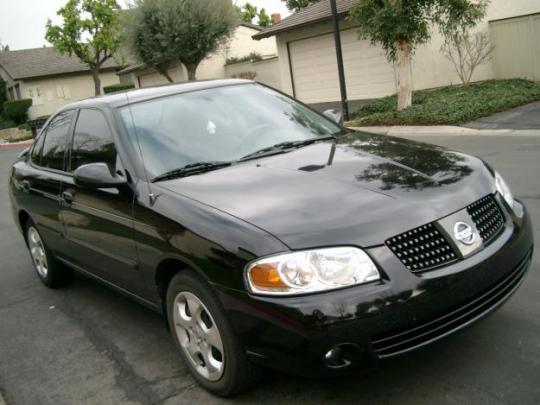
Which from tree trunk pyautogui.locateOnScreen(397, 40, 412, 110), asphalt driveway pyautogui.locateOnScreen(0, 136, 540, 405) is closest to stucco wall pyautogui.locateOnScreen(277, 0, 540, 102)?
tree trunk pyautogui.locateOnScreen(397, 40, 412, 110)

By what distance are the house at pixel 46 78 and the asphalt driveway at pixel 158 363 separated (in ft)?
147

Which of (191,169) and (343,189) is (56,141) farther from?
(343,189)

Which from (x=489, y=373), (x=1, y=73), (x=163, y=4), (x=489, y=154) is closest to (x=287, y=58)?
(x=163, y=4)

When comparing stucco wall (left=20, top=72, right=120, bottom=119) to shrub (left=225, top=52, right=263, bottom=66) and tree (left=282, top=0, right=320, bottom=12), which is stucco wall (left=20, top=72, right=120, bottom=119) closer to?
shrub (left=225, top=52, right=263, bottom=66)

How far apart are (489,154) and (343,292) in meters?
7.88

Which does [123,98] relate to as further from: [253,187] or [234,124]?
[253,187]

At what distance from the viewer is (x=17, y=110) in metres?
44.8

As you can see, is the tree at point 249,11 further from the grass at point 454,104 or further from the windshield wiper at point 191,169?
the windshield wiper at point 191,169

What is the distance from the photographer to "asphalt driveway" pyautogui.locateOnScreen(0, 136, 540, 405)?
302 cm

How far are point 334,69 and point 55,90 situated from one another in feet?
109

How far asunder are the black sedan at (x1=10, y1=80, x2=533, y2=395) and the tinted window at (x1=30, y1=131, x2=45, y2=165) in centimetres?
95

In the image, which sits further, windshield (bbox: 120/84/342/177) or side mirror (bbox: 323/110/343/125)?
side mirror (bbox: 323/110/343/125)

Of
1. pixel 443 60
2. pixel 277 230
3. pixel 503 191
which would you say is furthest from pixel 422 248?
pixel 443 60

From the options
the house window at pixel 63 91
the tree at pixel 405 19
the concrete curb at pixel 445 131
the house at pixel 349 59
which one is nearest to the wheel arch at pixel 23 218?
the concrete curb at pixel 445 131
